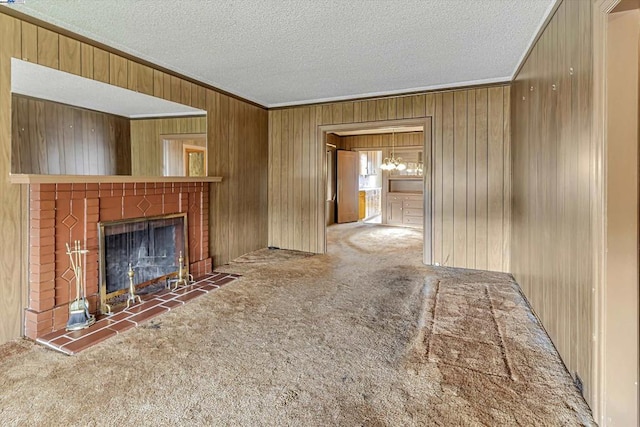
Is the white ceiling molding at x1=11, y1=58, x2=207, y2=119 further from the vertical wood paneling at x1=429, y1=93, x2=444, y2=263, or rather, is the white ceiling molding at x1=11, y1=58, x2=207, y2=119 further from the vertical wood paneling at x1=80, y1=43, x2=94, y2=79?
the vertical wood paneling at x1=429, y1=93, x2=444, y2=263

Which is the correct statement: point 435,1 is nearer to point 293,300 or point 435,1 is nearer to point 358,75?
point 358,75

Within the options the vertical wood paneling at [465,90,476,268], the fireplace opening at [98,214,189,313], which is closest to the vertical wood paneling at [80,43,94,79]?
the fireplace opening at [98,214,189,313]

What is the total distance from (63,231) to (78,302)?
0.56 meters

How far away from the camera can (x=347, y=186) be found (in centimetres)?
→ 911

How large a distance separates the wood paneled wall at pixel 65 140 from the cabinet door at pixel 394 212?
6.75 m

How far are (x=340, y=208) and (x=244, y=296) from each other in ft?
19.3

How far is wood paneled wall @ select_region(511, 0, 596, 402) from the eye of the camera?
1.69 metres

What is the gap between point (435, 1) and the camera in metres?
2.33

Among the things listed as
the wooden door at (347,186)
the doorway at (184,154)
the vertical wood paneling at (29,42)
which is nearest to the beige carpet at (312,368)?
the doorway at (184,154)

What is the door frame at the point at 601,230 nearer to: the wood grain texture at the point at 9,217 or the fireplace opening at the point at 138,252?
the fireplace opening at the point at 138,252

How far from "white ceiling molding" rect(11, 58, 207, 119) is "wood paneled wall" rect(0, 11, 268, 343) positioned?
5 cm

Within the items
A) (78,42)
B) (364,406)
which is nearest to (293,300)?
(364,406)

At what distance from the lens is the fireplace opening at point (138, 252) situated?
9.67ft

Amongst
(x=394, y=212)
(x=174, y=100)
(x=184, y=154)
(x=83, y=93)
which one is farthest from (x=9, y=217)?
(x=394, y=212)
